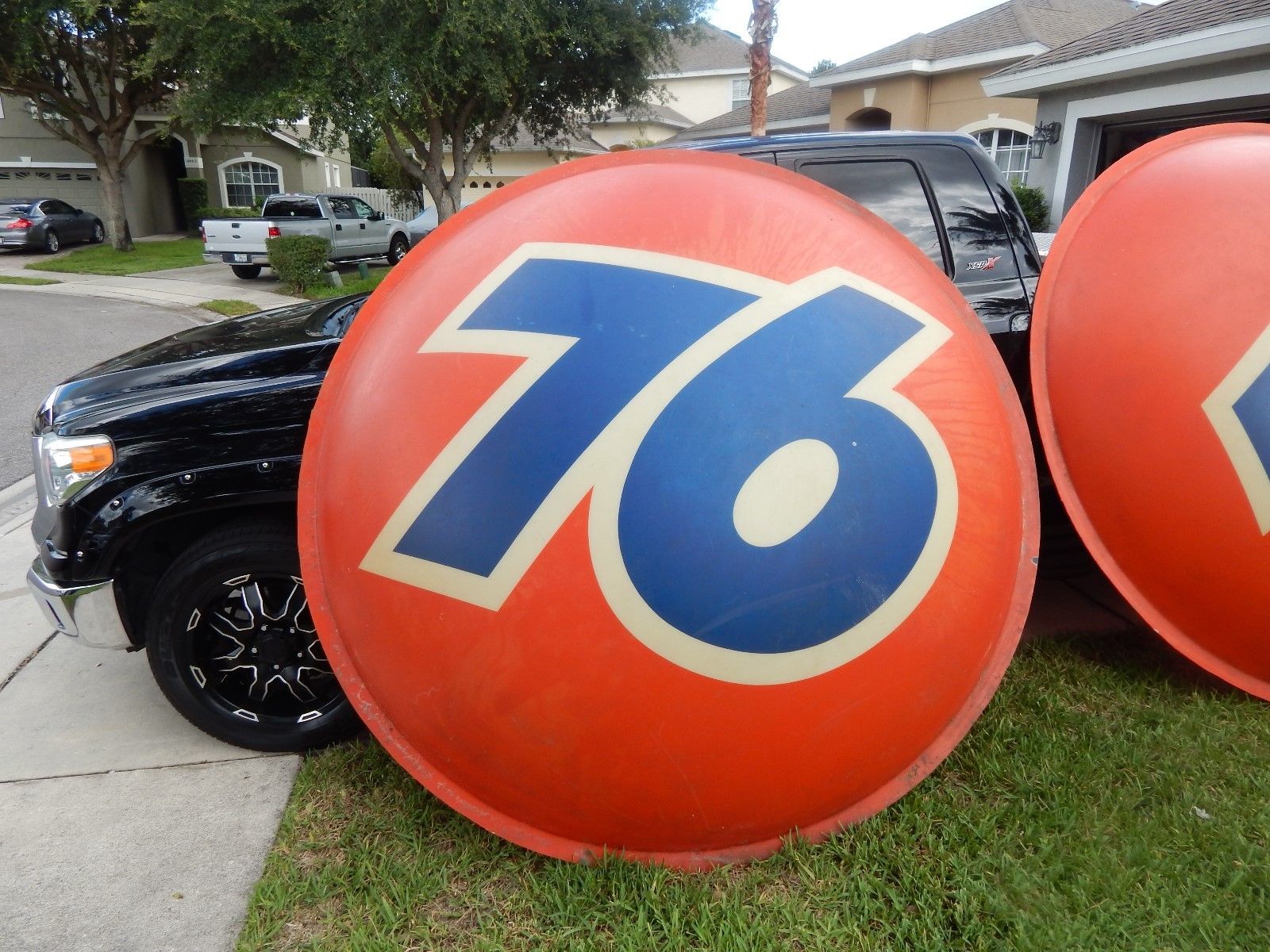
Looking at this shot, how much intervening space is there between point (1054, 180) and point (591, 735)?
16740mm

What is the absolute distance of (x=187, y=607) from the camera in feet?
9.99

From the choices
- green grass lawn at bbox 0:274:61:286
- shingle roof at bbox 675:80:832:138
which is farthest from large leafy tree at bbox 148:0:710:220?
shingle roof at bbox 675:80:832:138

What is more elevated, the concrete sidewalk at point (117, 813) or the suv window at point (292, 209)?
the suv window at point (292, 209)

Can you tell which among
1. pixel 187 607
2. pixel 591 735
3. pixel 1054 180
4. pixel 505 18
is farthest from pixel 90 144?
pixel 591 735

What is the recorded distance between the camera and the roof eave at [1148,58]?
11.4m

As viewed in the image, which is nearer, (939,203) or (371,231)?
(939,203)

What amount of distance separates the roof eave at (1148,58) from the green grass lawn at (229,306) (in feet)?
45.4

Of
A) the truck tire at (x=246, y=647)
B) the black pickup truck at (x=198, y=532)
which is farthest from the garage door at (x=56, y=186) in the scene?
the truck tire at (x=246, y=647)

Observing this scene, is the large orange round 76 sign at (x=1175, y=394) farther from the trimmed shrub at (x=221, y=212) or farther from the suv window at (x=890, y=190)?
the trimmed shrub at (x=221, y=212)

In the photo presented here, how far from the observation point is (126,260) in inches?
933

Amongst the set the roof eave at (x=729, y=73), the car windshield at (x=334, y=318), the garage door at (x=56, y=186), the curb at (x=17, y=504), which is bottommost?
the curb at (x=17, y=504)

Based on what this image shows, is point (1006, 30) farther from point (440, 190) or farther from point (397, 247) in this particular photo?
point (397, 247)

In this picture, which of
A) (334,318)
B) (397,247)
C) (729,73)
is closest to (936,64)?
(397,247)

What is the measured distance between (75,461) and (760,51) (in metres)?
15.8
